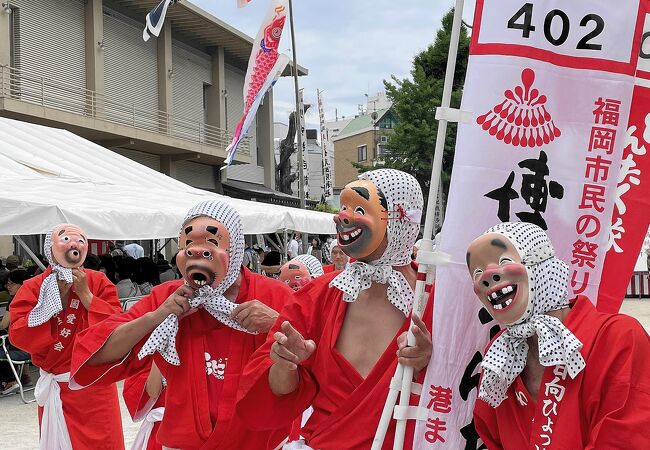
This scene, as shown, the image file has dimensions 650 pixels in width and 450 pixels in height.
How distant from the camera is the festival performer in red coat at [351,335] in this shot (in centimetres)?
264

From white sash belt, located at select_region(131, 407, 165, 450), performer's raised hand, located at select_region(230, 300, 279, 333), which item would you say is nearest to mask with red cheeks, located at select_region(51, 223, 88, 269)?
white sash belt, located at select_region(131, 407, 165, 450)

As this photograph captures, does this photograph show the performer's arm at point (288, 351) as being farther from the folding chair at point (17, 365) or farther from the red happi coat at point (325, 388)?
the folding chair at point (17, 365)

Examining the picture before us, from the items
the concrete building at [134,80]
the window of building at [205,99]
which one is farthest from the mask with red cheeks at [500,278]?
the window of building at [205,99]

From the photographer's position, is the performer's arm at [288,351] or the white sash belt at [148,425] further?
the white sash belt at [148,425]

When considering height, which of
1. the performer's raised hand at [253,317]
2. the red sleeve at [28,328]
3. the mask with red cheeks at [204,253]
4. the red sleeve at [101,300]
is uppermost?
the mask with red cheeks at [204,253]

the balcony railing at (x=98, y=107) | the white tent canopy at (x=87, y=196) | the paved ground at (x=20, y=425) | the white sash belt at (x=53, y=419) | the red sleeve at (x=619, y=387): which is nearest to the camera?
the red sleeve at (x=619, y=387)

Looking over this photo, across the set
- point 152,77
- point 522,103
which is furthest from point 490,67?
point 152,77

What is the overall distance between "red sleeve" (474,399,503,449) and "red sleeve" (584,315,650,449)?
31 centimetres

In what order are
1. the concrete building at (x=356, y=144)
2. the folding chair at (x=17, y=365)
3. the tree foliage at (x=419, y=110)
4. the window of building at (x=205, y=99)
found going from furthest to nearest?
the concrete building at (x=356, y=144), the window of building at (x=205, y=99), the tree foliage at (x=419, y=110), the folding chair at (x=17, y=365)

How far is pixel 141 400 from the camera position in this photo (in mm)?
3850

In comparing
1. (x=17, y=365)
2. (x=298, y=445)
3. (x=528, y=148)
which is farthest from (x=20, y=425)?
(x=528, y=148)

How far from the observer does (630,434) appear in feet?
6.55

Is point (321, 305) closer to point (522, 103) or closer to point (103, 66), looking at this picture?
point (522, 103)

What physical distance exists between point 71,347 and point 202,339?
2.59m
